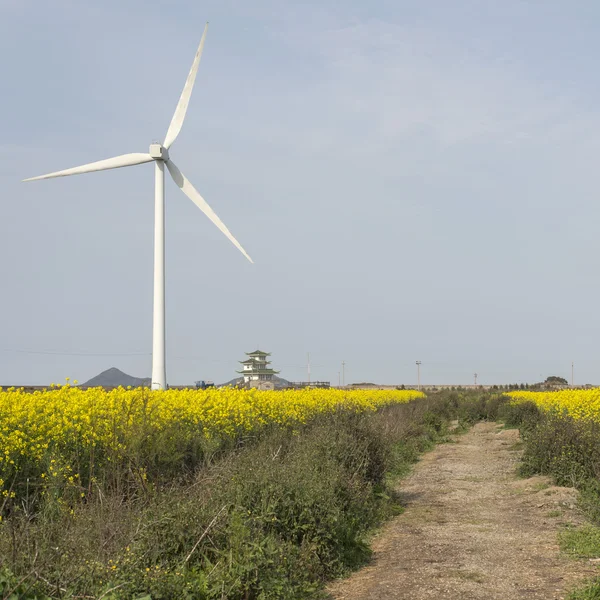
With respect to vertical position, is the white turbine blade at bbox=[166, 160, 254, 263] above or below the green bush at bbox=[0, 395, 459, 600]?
above

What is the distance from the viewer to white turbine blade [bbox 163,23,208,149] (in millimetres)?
32594

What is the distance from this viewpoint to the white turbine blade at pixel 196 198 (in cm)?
2910

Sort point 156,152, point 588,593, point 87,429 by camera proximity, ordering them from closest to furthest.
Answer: point 588,593 < point 87,429 < point 156,152

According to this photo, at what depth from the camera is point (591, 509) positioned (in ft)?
44.1

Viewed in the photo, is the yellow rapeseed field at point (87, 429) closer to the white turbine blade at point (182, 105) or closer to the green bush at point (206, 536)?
the green bush at point (206, 536)

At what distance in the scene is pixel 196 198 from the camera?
31.1 m

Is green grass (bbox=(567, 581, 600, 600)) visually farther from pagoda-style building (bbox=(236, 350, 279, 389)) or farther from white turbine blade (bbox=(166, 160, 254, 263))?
pagoda-style building (bbox=(236, 350, 279, 389))

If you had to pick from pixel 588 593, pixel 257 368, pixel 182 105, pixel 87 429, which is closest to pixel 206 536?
pixel 87 429

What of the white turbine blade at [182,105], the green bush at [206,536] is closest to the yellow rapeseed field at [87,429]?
the green bush at [206,536]

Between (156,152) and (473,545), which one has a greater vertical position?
(156,152)

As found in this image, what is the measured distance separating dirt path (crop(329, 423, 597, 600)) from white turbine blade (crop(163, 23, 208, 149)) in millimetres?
19974

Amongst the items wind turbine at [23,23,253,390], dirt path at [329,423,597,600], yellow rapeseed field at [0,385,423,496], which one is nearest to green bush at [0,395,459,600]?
yellow rapeseed field at [0,385,423,496]

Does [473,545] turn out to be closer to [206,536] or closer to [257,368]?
[206,536]

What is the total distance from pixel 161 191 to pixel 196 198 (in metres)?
1.71
